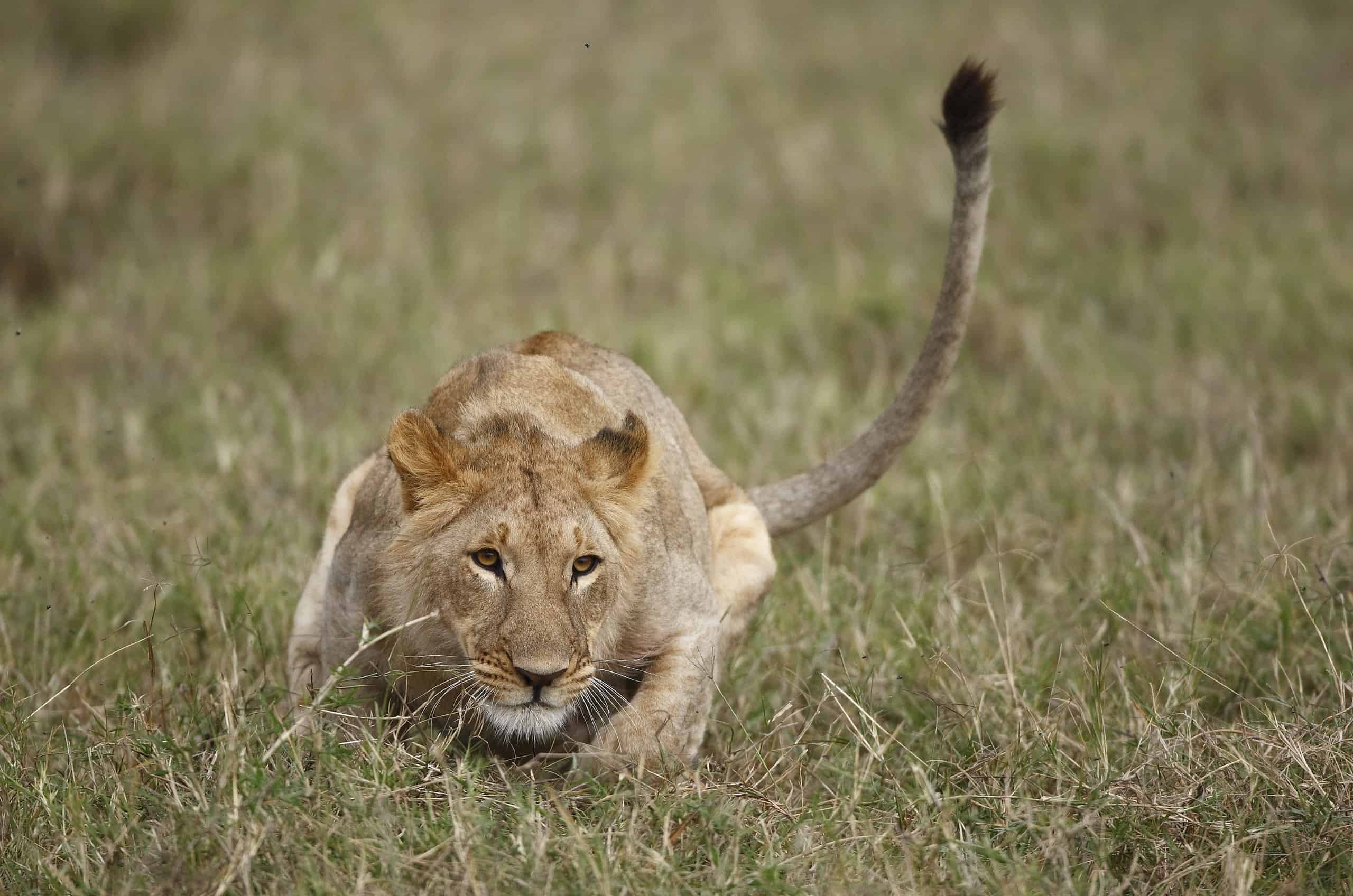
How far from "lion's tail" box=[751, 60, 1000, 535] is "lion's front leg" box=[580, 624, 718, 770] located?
2.99ft

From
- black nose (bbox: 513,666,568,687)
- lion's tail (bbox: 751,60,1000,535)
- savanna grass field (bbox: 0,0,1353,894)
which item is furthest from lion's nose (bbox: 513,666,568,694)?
lion's tail (bbox: 751,60,1000,535)

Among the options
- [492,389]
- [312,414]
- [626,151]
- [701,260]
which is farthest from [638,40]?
[492,389]

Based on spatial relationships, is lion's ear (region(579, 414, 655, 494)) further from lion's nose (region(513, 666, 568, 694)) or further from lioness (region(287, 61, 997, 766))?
lion's nose (region(513, 666, 568, 694))

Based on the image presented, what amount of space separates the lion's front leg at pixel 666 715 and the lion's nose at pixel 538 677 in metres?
0.29

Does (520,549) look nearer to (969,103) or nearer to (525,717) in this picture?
(525,717)

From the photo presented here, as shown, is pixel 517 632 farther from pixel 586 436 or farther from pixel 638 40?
pixel 638 40

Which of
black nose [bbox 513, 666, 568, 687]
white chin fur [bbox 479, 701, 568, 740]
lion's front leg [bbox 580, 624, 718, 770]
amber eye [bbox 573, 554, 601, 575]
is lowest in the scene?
lion's front leg [bbox 580, 624, 718, 770]

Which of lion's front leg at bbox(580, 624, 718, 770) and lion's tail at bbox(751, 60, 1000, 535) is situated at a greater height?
lion's tail at bbox(751, 60, 1000, 535)

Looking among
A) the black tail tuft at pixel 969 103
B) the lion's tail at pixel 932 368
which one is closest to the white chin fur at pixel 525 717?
the lion's tail at pixel 932 368

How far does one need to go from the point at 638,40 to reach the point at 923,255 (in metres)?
4.34

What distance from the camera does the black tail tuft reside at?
4.31 meters

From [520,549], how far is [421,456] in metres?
0.34

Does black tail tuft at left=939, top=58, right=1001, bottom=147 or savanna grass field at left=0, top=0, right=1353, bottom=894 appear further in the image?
black tail tuft at left=939, top=58, right=1001, bottom=147

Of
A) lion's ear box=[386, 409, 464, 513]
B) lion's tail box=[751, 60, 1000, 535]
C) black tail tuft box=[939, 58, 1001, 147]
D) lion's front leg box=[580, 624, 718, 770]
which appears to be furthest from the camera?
lion's tail box=[751, 60, 1000, 535]
